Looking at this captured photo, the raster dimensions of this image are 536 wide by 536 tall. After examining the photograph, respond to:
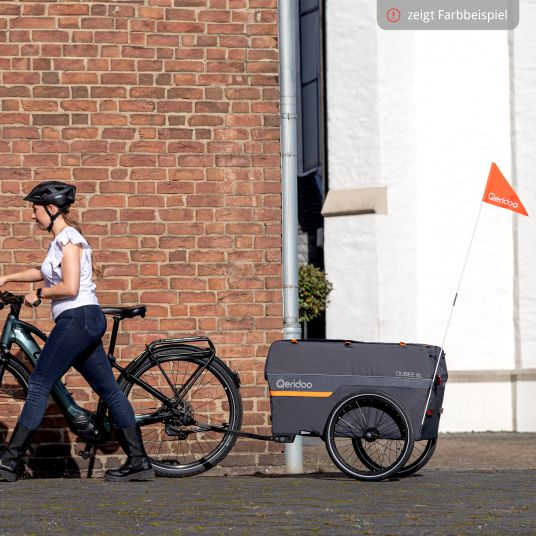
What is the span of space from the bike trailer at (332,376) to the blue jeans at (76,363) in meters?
0.93

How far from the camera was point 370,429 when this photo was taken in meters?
7.71

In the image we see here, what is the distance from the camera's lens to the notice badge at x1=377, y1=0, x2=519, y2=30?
52.5 feet

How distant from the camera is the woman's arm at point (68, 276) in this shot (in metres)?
7.32

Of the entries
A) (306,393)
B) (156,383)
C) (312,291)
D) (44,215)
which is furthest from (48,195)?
(312,291)

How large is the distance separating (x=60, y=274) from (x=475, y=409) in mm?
8935

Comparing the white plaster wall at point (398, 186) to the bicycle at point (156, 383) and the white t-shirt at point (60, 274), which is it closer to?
the bicycle at point (156, 383)

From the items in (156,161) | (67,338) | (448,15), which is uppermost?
(448,15)

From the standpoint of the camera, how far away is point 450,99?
16.0 m

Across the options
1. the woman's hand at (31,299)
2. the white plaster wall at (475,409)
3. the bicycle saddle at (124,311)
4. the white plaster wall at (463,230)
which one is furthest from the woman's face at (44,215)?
the white plaster wall at (463,230)

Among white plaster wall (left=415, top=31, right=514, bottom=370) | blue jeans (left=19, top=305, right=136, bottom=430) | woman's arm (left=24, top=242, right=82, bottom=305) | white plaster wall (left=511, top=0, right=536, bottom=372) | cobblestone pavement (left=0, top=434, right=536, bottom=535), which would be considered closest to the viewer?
cobblestone pavement (left=0, top=434, right=536, bottom=535)

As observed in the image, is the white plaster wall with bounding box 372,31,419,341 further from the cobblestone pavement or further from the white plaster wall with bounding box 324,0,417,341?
the cobblestone pavement

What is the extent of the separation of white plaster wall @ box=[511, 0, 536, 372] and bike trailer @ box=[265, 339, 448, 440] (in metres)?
8.18

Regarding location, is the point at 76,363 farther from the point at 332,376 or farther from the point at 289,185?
the point at 289,185

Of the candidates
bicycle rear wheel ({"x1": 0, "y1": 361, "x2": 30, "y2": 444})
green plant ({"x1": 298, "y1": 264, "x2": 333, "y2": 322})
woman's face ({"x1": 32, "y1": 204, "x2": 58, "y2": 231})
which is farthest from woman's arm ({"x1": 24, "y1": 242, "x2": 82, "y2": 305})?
green plant ({"x1": 298, "y1": 264, "x2": 333, "y2": 322})
